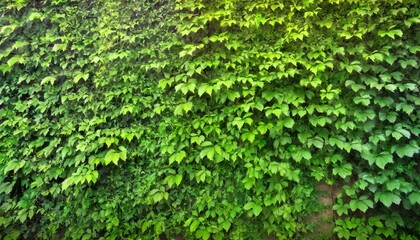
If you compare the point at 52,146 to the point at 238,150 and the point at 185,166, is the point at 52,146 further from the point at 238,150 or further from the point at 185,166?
the point at 238,150

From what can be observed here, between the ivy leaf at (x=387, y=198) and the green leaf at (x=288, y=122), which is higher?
the green leaf at (x=288, y=122)

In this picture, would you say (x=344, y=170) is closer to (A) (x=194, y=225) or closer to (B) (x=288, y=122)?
(B) (x=288, y=122)

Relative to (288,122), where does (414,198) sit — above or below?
Answer: below

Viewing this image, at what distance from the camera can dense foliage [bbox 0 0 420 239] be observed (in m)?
2.60

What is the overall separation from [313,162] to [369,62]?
986mm

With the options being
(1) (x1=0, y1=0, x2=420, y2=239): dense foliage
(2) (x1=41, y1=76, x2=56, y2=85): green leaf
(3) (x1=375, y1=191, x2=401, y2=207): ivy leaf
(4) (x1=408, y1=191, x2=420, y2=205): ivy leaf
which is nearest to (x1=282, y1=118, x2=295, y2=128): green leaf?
(1) (x1=0, y1=0, x2=420, y2=239): dense foliage

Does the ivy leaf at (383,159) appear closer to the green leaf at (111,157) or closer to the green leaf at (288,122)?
the green leaf at (288,122)

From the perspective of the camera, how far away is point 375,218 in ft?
8.61

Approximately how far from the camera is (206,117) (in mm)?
2797

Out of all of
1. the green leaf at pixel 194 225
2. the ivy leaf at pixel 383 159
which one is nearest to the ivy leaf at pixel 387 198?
the ivy leaf at pixel 383 159

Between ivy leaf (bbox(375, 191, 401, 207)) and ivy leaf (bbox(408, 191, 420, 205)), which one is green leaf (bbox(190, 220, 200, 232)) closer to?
ivy leaf (bbox(375, 191, 401, 207))

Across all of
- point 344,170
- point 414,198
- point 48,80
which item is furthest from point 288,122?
point 48,80

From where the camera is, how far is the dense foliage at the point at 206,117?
2596 mm

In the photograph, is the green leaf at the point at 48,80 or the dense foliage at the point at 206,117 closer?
the dense foliage at the point at 206,117
